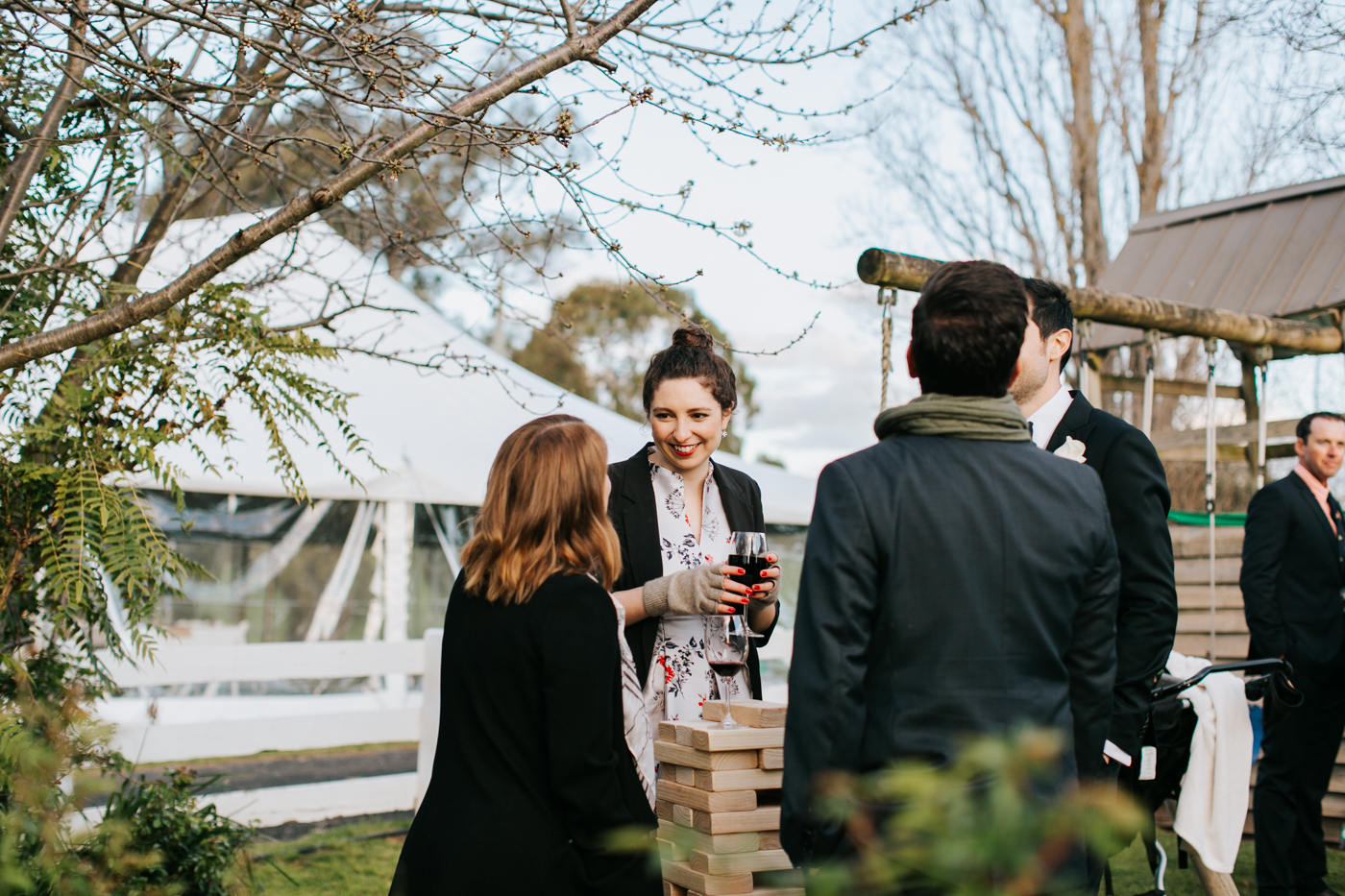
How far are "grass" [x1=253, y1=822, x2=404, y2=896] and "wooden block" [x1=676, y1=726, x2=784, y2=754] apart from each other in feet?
9.33

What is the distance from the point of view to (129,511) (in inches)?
129

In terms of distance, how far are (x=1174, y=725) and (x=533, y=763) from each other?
279 cm

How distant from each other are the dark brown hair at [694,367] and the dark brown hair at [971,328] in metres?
1.01

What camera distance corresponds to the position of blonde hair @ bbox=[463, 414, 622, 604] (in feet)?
6.68

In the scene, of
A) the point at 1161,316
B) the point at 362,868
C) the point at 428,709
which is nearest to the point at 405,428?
the point at 428,709

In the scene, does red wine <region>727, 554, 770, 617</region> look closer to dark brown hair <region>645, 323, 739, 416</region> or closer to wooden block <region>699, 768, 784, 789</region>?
wooden block <region>699, 768, 784, 789</region>

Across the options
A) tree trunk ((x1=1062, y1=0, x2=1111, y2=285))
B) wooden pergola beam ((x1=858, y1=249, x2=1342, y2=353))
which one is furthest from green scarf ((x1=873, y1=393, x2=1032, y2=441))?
tree trunk ((x1=1062, y1=0, x2=1111, y2=285))

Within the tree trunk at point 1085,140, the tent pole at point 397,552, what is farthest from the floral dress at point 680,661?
→ the tree trunk at point 1085,140

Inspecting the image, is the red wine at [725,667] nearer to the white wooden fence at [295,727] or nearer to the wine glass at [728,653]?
the wine glass at [728,653]

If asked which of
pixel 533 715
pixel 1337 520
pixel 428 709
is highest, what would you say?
pixel 1337 520

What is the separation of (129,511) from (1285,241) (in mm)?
6618

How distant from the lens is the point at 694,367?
2.87 meters

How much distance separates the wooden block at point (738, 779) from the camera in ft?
6.95

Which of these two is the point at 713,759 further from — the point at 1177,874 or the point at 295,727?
the point at 295,727
